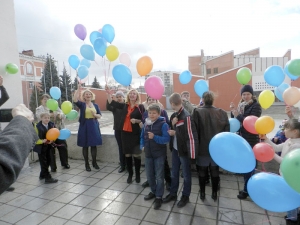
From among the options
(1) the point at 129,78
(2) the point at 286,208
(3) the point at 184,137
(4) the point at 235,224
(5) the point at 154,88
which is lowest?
(4) the point at 235,224

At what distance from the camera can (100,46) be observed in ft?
12.3

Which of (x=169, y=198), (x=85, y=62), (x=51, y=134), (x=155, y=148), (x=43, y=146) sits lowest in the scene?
(x=169, y=198)

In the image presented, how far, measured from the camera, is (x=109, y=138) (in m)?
4.62

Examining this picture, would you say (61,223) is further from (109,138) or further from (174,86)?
(174,86)

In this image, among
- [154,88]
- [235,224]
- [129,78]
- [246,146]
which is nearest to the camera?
[246,146]

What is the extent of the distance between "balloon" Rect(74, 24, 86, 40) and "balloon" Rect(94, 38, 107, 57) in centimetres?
55

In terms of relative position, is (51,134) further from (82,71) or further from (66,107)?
(82,71)

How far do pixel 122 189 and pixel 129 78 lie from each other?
1.94 metres

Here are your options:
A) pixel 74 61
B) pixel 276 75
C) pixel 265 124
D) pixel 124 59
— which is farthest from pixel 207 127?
pixel 74 61

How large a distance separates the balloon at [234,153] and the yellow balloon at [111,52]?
2710 mm

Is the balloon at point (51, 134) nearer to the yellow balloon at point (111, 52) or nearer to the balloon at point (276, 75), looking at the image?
the yellow balloon at point (111, 52)

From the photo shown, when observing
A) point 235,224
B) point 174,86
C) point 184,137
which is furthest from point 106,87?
point 174,86

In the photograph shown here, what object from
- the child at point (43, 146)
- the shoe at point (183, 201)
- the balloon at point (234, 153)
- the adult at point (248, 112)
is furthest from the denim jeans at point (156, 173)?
the child at point (43, 146)

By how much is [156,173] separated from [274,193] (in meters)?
1.59
